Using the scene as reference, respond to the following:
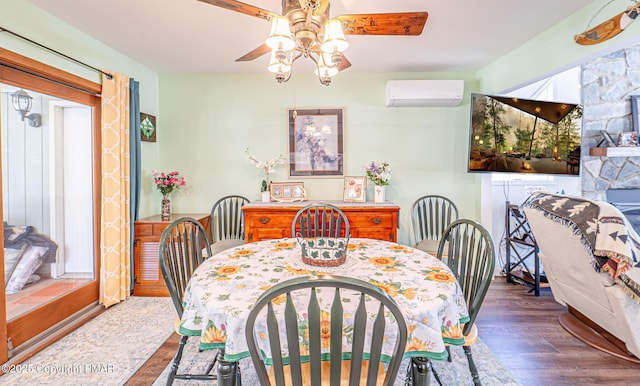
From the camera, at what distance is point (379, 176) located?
3.34m

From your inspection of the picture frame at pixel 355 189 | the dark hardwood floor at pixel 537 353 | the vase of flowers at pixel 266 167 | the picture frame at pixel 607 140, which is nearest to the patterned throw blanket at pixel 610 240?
the dark hardwood floor at pixel 537 353

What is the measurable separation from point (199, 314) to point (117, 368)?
126 cm

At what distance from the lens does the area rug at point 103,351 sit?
1.91m

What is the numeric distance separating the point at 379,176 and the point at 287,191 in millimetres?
1056

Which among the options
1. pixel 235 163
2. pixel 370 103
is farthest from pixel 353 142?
pixel 235 163

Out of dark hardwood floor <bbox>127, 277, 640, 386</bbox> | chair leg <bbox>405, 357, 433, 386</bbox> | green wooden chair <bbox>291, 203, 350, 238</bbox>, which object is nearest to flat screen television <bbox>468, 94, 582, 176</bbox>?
dark hardwood floor <bbox>127, 277, 640, 386</bbox>

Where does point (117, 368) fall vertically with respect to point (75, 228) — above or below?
below

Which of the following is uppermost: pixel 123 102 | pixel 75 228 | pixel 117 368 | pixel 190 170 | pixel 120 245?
pixel 123 102

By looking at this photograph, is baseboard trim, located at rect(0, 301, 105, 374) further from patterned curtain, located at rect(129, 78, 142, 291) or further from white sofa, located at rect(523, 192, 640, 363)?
white sofa, located at rect(523, 192, 640, 363)

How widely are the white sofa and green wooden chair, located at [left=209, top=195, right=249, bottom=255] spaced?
108 inches

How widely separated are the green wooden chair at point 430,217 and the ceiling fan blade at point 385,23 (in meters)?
2.00

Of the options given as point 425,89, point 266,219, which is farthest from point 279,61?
point 425,89

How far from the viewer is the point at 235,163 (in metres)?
3.70

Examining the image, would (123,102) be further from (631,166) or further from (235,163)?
(631,166)
